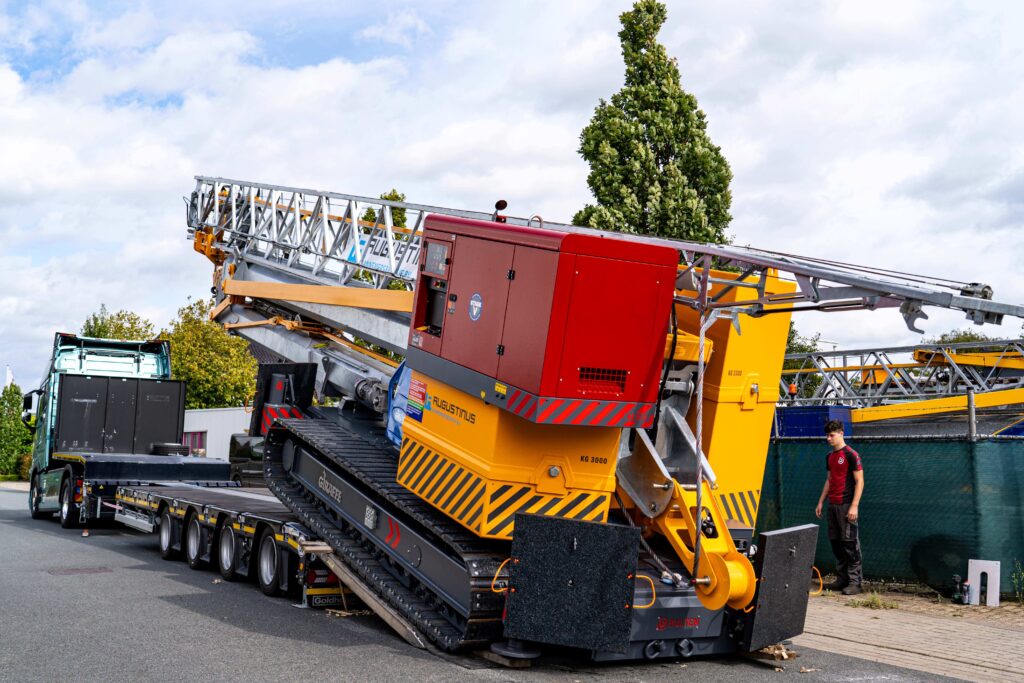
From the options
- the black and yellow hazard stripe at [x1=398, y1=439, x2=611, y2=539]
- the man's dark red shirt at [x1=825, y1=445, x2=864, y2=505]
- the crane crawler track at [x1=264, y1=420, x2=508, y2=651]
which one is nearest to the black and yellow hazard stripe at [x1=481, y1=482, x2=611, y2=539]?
the black and yellow hazard stripe at [x1=398, y1=439, x2=611, y2=539]

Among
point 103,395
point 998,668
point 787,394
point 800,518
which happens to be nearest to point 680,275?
point 998,668

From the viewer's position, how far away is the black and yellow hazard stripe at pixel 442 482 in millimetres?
7987

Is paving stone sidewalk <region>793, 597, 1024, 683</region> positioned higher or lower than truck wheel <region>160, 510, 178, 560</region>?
higher

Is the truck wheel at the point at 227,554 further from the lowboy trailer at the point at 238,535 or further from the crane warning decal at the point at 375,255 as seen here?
the crane warning decal at the point at 375,255

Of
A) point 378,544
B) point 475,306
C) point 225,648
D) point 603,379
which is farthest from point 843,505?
point 225,648

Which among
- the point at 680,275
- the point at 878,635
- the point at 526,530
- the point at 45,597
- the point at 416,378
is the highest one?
the point at 680,275

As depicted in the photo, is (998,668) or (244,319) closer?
(998,668)

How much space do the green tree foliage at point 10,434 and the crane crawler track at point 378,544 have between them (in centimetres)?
3813

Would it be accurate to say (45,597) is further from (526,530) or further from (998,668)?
(998,668)

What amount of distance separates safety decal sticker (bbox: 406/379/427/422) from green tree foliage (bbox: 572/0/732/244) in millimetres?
11514

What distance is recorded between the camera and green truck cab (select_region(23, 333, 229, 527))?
1823 cm

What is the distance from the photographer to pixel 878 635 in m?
9.53

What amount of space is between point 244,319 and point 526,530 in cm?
973

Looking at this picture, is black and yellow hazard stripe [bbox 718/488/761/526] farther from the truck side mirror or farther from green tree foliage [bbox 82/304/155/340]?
green tree foliage [bbox 82/304/155/340]
